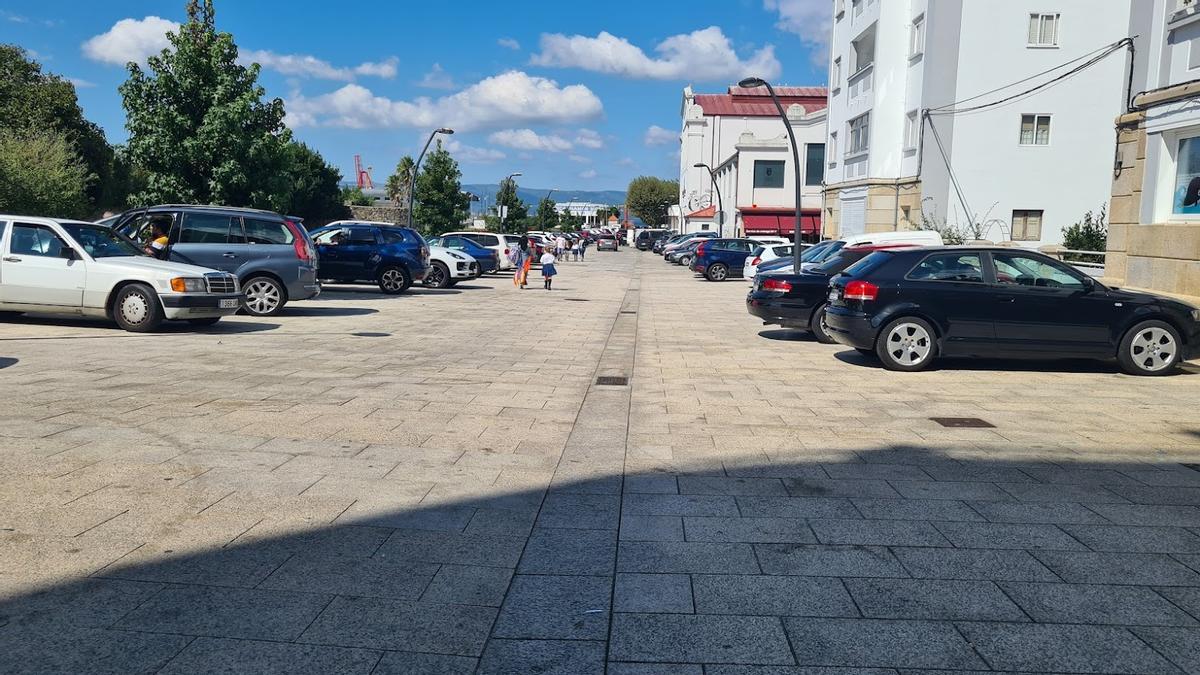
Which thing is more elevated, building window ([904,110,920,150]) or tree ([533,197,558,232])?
building window ([904,110,920,150])

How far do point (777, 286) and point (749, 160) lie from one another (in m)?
56.6

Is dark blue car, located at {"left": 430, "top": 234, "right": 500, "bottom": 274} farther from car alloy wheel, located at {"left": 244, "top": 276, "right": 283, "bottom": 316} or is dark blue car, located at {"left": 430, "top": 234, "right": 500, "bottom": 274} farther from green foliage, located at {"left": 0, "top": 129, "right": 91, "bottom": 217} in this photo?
car alloy wheel, located at {"left": 244, "top": 276, "right": 283, "bottom": 316}

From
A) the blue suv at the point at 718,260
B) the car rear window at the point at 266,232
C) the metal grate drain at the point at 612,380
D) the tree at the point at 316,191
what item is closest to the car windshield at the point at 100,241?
the car rear window at the point at 266,232

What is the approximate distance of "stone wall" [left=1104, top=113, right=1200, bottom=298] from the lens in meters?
14.9

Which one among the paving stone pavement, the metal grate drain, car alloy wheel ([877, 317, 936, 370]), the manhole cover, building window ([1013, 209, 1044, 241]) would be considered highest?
building window ([1013, 209, 1044, 241])

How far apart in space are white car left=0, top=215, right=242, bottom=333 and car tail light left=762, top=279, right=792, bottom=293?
8.12m

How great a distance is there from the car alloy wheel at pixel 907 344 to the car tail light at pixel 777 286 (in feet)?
10.7

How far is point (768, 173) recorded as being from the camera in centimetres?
6931

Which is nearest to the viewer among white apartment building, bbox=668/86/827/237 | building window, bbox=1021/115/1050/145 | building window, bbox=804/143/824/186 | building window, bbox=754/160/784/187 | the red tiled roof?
building window, bbox=1021/115/1050/145

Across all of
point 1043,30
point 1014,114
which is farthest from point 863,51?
point 1014,114

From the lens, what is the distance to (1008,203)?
31469 millimetres

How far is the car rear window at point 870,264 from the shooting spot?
11505 millimetres

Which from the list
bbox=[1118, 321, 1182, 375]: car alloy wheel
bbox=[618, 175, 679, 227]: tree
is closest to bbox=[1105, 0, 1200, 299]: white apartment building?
bbox=[1118, 321, 1182, 375]: car alloy wheel

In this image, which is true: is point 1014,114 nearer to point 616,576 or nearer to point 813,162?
point 616,576
